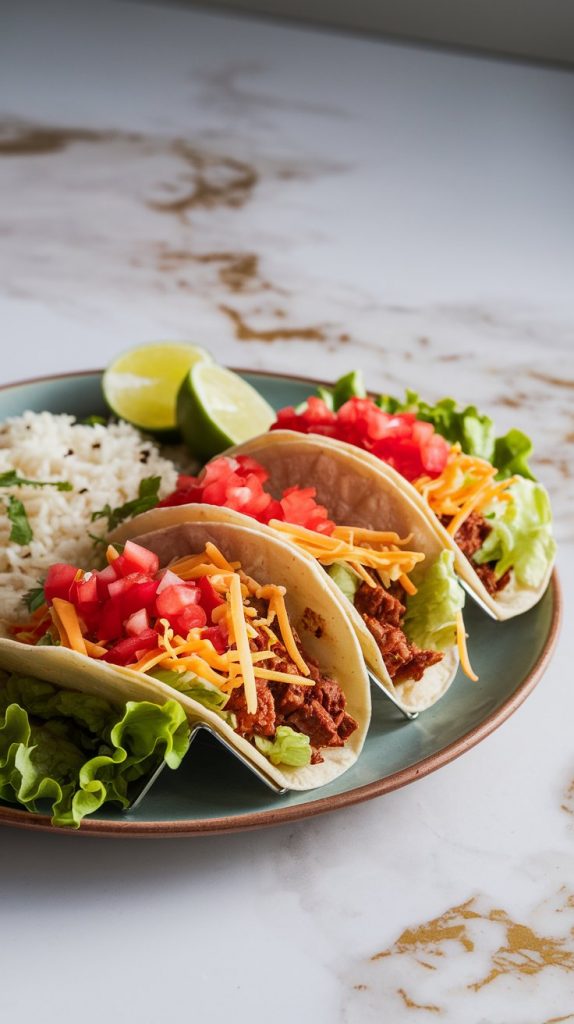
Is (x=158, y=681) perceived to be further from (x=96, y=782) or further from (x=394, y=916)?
(x=394, y=916)

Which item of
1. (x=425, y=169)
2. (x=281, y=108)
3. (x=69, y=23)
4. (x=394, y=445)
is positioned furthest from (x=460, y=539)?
(x=69, y=23)

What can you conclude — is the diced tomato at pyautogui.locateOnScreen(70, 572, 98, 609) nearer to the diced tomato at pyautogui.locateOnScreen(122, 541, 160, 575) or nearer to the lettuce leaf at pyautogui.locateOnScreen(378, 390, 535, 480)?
the diced tomato at pyautogui.locateOnScreen(122, 541, 160, 575)

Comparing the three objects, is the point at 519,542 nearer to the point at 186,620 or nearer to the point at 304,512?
the point at 304,512

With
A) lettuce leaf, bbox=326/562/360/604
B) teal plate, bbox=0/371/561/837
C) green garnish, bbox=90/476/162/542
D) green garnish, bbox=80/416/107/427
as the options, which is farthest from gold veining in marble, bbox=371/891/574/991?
green garnish, bbox=80/416/107/427

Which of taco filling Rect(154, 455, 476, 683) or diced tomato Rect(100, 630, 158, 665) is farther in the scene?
taco filling Rect(154, 455, 476, 683)

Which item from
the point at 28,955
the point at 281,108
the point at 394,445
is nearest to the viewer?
the point at 28,955

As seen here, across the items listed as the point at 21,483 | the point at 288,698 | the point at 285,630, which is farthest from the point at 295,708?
the point at 21,483
